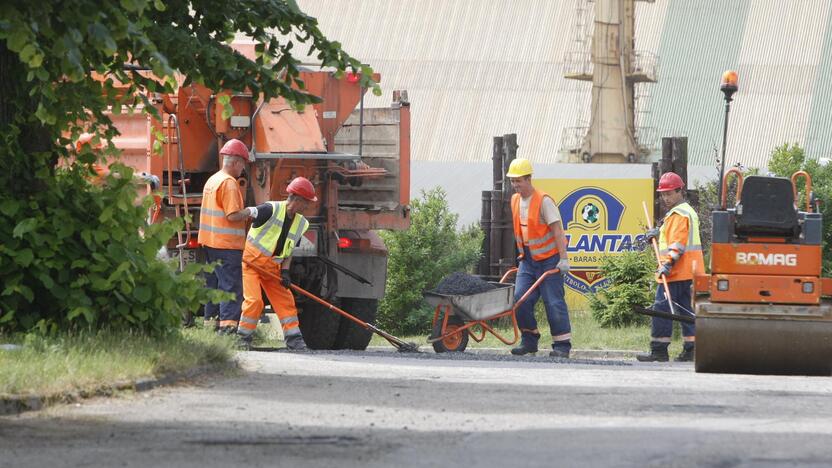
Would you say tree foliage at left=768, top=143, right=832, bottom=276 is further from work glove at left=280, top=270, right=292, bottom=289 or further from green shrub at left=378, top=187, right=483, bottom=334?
work glove at left=280, top=270, right=292, bottom=289

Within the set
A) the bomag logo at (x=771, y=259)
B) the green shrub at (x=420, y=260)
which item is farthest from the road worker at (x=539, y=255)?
the green shrub at (x=420, y=260)

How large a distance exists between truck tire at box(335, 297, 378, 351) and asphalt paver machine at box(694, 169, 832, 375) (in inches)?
194

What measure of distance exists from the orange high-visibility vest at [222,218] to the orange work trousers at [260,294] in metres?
0.18

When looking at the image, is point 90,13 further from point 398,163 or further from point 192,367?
point 398,163

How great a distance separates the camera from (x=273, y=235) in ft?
48.3

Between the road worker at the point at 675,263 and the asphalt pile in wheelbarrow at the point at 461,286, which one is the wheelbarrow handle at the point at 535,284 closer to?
the asphalt pile in wheelbarrow at the point at 461,286

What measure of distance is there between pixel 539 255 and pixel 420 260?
8.51 m

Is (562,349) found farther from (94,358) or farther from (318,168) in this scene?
(94,358)

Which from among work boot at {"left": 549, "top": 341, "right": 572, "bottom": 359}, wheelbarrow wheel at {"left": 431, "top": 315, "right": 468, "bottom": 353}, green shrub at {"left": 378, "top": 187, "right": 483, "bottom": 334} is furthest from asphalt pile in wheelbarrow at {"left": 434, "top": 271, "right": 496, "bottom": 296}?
green shrub at {"left": 378, "top": 187, "right": 483, "bottom": 334}

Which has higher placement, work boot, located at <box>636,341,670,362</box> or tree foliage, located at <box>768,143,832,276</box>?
tree foliage, located at <box>768,143,832,276</box>

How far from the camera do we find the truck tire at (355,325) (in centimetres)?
1722

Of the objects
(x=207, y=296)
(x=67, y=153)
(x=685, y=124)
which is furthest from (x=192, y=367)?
(x=685, y=124)

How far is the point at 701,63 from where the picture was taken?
4066 cm

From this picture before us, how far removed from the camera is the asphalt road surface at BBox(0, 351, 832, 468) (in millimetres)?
7395
